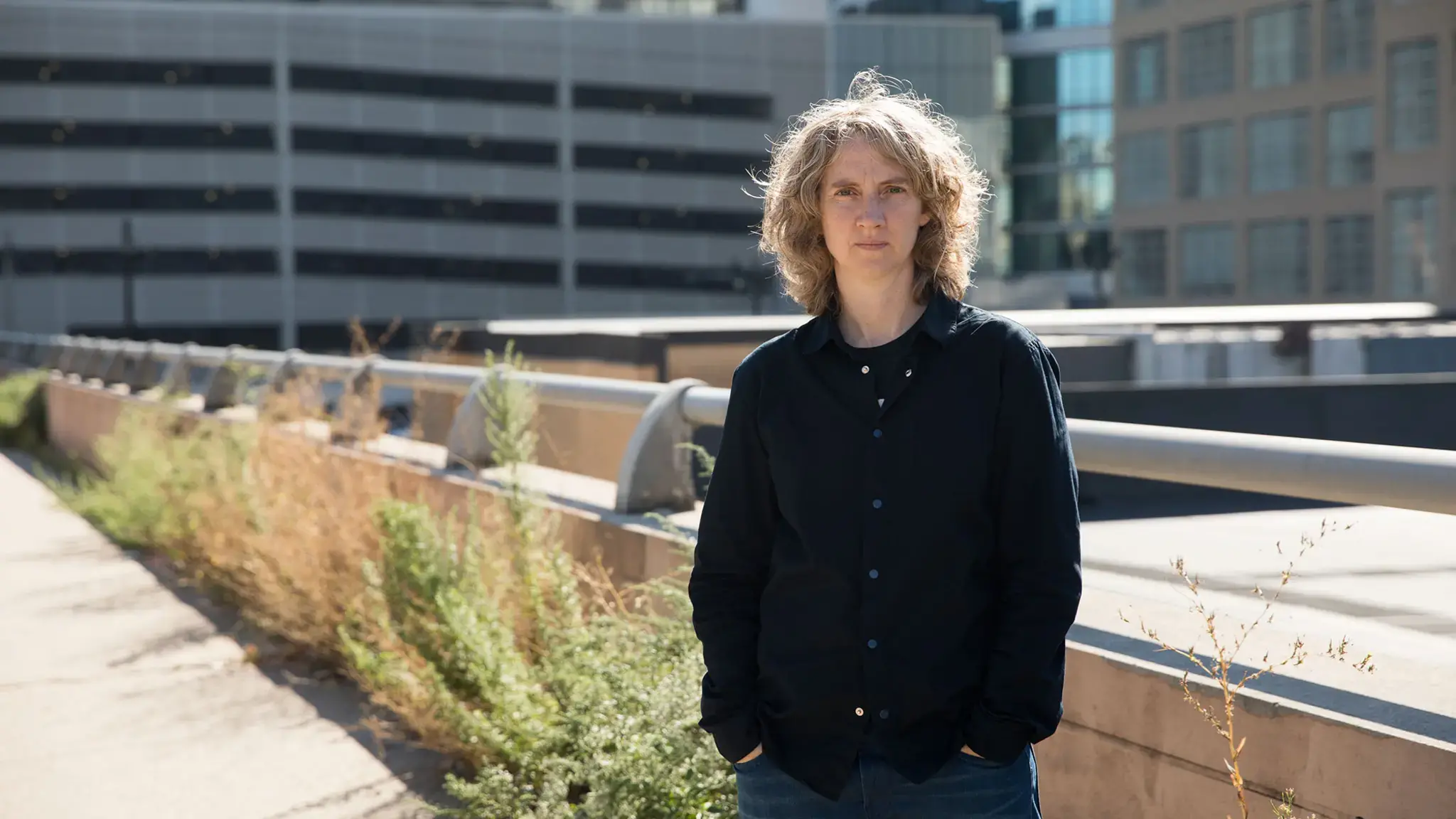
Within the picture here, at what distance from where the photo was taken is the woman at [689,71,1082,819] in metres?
2.46

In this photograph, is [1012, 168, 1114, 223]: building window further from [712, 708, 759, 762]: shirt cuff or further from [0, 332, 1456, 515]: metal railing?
[712, 708, 759, 762]: shirt cuff

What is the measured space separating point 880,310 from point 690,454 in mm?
3650

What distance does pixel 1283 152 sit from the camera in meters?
59.5

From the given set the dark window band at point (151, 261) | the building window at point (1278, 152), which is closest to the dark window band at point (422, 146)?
the dark window band at point (151, 261)

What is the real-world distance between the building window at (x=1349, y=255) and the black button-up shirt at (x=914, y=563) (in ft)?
187

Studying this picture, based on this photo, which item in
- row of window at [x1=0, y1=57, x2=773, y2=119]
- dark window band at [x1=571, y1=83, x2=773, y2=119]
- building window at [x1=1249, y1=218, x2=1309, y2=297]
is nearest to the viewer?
building window at [x1=1249, y1=218, x2=1309, y2=297]

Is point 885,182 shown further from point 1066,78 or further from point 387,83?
point 1066,78

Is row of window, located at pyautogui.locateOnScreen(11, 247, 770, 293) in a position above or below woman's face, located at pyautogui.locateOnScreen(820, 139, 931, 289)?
above

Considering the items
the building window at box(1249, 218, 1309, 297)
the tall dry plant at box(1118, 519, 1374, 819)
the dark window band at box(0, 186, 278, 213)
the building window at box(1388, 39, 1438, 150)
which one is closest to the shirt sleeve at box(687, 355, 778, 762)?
the tall dry plant at box(1118, 519, 1374, 819)

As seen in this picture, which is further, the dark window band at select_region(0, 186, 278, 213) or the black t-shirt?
the dark window band at select_region(0, 186, 278, 213)

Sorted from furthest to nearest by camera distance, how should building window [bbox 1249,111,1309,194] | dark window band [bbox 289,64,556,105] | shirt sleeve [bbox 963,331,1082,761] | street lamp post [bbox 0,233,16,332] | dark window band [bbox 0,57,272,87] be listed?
1. dark window band [bbox 289,64,556,105]
2. dark window band [bbox 0,57,272,87]
3. street lamp post [bbox 0,233,16,332]
4. building window [bbox 1249,111,1309,194]
5. shirt sleeve [bbox 963,331,1082,761]

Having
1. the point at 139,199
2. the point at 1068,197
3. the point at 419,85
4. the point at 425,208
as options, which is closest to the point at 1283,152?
the point at 1068,197

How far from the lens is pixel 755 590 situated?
8.89ft

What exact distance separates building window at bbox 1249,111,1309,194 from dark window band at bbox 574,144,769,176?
30.5 meters
